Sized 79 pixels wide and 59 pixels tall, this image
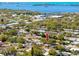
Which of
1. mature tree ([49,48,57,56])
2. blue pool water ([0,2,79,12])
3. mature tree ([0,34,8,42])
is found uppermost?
blue pool water ([0,2,79,12])

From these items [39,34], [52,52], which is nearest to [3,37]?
[39,34]

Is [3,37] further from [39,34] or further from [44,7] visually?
[44,7]

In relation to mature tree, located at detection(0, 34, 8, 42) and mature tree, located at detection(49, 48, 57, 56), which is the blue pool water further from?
mature tree, located at detection(49, 48, 57, 56)

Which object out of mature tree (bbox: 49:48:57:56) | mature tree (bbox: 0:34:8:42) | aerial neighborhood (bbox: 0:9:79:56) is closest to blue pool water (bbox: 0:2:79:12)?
aerial neighborhood (bbox: 0:9:79:56)

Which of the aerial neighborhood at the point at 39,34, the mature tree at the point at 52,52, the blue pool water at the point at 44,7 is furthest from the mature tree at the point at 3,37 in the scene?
the mature tree at the point at 52,52

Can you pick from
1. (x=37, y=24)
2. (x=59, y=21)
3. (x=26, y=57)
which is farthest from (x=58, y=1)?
(x=26, y=57)

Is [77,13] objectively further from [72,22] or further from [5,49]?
[5,49]

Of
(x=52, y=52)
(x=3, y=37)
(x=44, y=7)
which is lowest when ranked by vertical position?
(x=52, y=52)

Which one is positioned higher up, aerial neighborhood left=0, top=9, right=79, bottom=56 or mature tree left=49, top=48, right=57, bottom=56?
aerial neighborhood left=0, top=9, right=79, bottom=56

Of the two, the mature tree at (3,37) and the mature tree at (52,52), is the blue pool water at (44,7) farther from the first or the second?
the mature tree at (52,52)

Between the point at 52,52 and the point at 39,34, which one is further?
the point at 39,34

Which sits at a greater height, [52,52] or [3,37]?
[3,37]
